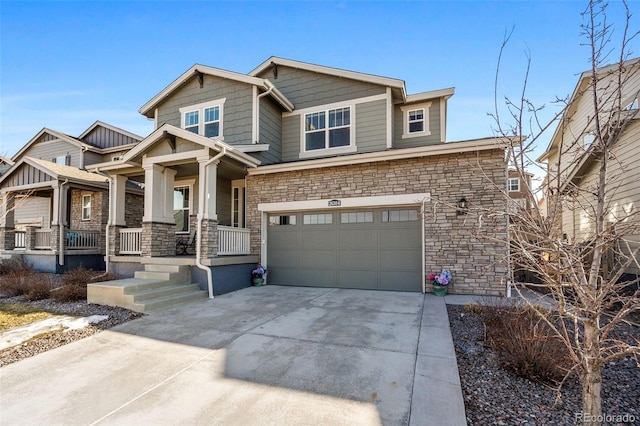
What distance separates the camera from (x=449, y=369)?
3.79m

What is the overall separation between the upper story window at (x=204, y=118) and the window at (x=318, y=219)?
14.8 feet

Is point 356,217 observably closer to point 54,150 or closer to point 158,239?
point 158,239

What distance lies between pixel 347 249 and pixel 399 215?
181 cm

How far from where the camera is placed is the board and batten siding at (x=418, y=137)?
37.1 feet

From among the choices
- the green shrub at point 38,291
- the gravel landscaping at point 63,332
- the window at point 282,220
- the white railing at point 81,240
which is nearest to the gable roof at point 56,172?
the white railing at point 81,240

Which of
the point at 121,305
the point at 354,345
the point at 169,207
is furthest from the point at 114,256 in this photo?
the point at 354,345

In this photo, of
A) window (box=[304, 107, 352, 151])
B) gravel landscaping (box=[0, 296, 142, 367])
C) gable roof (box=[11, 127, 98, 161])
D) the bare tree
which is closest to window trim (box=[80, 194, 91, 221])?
gable roof (box=[11, 127, 98, 161])

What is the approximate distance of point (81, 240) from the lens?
13047mm

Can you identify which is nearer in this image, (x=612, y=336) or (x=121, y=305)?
(x=612, y=336)

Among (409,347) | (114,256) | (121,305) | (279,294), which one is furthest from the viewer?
(114,256)

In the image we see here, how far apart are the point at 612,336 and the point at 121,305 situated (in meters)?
9.19

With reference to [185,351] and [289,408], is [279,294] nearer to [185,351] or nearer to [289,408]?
[185,351]

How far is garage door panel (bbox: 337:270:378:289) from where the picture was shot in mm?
9047

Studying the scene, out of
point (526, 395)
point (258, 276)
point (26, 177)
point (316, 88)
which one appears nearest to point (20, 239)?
point (26, 177)
